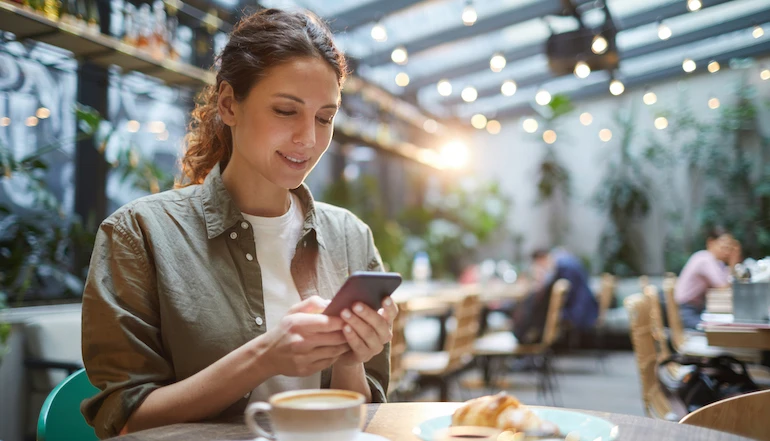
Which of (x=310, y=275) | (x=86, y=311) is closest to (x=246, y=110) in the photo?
(x=310, y=275)

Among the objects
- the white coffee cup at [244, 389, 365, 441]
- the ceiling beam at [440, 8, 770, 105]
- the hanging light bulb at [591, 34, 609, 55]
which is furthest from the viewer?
the ceiling beam at [440, 8, 770, 105]

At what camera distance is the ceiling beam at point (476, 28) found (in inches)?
294

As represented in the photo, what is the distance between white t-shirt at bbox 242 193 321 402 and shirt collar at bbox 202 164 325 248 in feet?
0.11

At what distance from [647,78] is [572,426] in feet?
31.6

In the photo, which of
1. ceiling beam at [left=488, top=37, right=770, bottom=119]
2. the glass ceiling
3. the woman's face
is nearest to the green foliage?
ceiling beam at [left=488, top=37, right=770, bottom=119]

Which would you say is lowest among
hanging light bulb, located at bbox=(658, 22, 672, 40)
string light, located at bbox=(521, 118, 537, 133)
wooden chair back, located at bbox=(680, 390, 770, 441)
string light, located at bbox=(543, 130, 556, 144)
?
wooden chair back, located at bbox=(680, 390, 770, 441)

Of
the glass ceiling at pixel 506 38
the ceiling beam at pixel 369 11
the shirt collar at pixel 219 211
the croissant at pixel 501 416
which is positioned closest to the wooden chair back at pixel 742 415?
the croissant at pixel 501 416

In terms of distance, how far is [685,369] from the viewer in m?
3.41

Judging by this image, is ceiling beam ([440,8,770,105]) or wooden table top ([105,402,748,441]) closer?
wooden table top ([105,402,748,441])

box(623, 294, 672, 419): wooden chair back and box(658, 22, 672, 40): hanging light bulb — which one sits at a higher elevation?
box(658, 22, 672, 40): hanging light bulb

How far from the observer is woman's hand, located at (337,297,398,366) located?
32.6 inches

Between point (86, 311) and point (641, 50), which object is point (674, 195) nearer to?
point (641, 50)

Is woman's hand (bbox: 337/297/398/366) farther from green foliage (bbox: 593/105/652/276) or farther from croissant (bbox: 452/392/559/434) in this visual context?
green foliage (bbox: 593/105/652/276)

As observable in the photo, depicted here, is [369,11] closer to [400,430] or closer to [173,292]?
[173,292]
